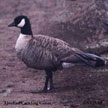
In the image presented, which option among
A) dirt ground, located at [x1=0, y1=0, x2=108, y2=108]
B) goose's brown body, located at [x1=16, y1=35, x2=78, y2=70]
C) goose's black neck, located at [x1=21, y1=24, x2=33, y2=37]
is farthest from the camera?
goose's black neck, located at [x1=21, y1=24, x2=33, y2=37]

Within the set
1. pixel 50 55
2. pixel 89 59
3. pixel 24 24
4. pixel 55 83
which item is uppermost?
pixel 24 24

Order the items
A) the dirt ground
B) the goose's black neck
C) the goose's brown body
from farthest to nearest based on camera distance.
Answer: the goose's black neck
the goose's brown body
the dirt ground

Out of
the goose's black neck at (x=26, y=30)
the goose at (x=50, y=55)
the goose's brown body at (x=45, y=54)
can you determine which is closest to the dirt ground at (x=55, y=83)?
the goose at (x=50, y=55)

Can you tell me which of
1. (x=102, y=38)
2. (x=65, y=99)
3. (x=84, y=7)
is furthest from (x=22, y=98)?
(x=84, y=7)

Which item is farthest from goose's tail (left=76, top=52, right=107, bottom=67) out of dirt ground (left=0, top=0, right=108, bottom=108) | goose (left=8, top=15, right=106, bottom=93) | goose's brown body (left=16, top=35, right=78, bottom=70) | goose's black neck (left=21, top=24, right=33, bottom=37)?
goose's black neck (left=21, top=24, right=33, bottom=37)

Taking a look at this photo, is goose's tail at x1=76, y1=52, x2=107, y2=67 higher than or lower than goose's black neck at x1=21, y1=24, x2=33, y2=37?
lower

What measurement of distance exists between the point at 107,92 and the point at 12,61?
354 cm

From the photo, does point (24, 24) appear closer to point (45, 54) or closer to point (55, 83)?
point (45, 54)

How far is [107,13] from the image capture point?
1048cm

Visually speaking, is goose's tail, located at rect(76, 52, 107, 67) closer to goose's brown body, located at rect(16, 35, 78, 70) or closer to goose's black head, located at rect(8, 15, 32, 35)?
goose's brown body, located at rect(16, 35, 78, 70)

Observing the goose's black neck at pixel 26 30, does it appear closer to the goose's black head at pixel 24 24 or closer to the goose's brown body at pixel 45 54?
the goose's black head at pixel 24 24

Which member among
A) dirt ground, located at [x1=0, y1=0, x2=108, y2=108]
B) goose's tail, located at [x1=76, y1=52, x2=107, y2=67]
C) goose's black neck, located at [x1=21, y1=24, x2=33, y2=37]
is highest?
goose's black neck, located at [x1=21, y1=24, x2=33, y2=37]

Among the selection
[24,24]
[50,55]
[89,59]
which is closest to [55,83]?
[50,55]

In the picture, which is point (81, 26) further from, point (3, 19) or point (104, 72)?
point (3, 19)
